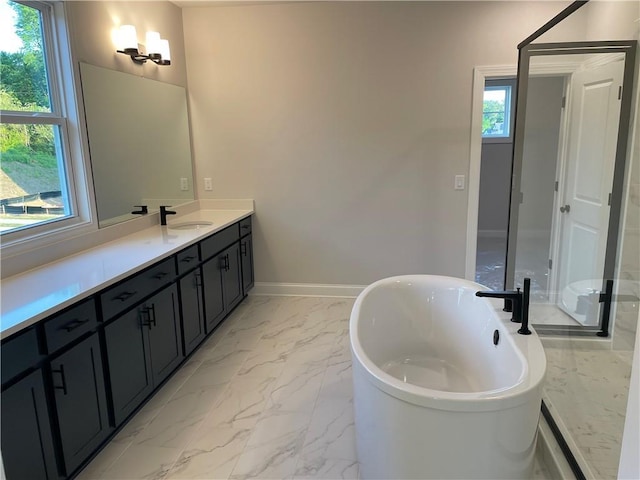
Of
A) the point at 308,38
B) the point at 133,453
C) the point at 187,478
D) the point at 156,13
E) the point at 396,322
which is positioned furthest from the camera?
the point at 308,38

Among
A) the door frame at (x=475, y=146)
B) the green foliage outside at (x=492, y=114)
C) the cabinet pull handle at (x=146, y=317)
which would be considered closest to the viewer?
the cabinet pull handle at (x=146, y=317)

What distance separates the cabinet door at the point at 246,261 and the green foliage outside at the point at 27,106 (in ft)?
5.62

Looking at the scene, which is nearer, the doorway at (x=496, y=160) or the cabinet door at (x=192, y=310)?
the cabinet door at (x=192, y=310)

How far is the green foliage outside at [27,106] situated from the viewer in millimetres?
2229

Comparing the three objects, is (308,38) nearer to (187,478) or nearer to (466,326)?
(466,326)

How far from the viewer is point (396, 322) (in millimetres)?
2957

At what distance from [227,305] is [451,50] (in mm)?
2844

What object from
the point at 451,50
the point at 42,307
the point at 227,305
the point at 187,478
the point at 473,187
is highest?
the point at 451,50

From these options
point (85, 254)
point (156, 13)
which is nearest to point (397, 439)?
point (85, 254)

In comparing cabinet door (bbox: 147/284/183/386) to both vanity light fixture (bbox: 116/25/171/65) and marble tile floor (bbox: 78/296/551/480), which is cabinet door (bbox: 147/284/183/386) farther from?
vanity light fixture (bbox: 116/25/171/65)

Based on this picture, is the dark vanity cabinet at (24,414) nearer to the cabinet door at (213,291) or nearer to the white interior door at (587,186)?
the cabinet door at (213,291)

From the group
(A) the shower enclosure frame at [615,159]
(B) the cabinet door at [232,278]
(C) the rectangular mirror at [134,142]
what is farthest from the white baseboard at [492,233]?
(C) the rectangular mirror at [134,142]

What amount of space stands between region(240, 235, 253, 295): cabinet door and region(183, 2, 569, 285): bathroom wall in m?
0.13

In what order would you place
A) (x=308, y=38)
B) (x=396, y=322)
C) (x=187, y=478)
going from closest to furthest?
(x=187, y=478) < (x=396, y=322) < (x=308, y=38)
